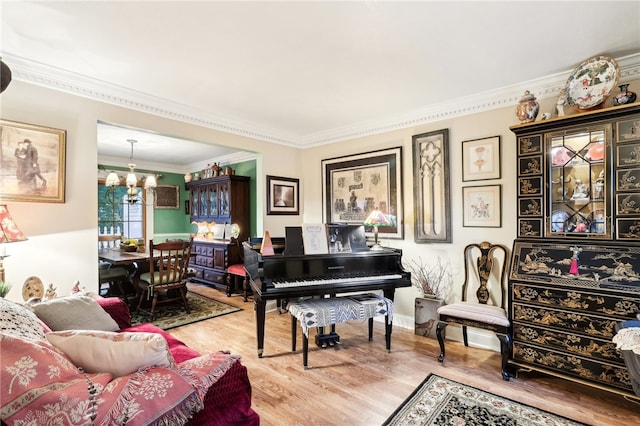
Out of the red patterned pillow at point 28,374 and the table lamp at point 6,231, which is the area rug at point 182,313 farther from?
the red patterned pillow at point 28,374

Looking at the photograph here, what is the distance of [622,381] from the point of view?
209 cm

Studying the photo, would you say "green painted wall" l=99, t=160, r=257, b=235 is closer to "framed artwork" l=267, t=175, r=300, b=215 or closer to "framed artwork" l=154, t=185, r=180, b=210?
"framed artwork" l=154, t=185, r=180, b=210

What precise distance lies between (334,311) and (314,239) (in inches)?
27.8

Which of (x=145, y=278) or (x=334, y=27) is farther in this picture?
(x=145, y=278)

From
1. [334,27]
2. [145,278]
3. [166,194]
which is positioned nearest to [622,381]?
[334,27]

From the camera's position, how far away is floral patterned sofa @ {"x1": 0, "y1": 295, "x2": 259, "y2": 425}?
0.88m

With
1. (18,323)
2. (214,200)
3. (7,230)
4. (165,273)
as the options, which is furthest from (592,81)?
(214,200)

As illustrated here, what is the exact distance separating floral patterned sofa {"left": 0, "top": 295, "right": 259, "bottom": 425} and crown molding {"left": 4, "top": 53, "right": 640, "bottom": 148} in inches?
85.9

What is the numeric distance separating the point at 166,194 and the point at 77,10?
567 centimetres

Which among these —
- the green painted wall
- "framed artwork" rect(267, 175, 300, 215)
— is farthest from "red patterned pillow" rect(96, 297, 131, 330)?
the green painted wall

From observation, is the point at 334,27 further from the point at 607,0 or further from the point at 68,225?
the point at 68,225

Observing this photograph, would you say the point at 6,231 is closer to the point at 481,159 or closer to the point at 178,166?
the point at 481,159

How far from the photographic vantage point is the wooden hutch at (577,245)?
2178 mm

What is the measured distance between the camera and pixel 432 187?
11.8 ft
